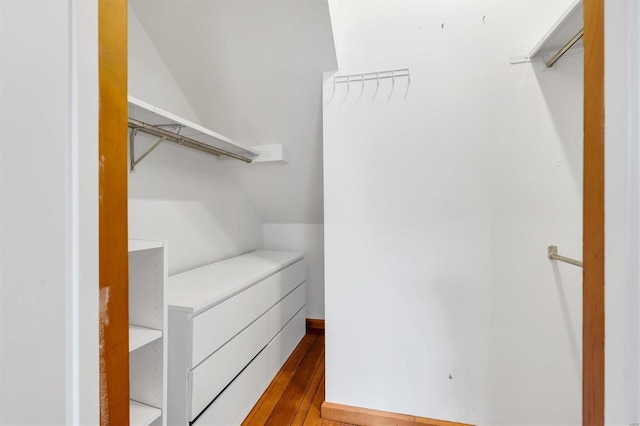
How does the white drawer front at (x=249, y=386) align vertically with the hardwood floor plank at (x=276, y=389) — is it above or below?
above

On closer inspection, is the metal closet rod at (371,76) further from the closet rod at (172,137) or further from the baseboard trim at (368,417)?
the baseboard trim at (368,417)

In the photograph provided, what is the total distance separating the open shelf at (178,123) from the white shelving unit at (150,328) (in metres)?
0.57

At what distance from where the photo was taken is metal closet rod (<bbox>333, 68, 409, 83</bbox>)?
1440 mm

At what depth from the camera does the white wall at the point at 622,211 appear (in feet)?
1.17

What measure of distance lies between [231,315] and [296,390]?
2.59 feet

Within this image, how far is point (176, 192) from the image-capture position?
1750 millimetres

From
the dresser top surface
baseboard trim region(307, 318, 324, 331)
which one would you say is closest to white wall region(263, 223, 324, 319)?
baseboard trim region(307, 318, 324, 331)

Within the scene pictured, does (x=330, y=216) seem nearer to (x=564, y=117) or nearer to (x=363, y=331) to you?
(x=363, y=331)

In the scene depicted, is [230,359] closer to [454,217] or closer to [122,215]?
[122,215]

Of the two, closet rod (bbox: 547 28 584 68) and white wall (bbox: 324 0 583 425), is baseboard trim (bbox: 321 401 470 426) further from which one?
closet rod (bbox: 547 28 584 68)
